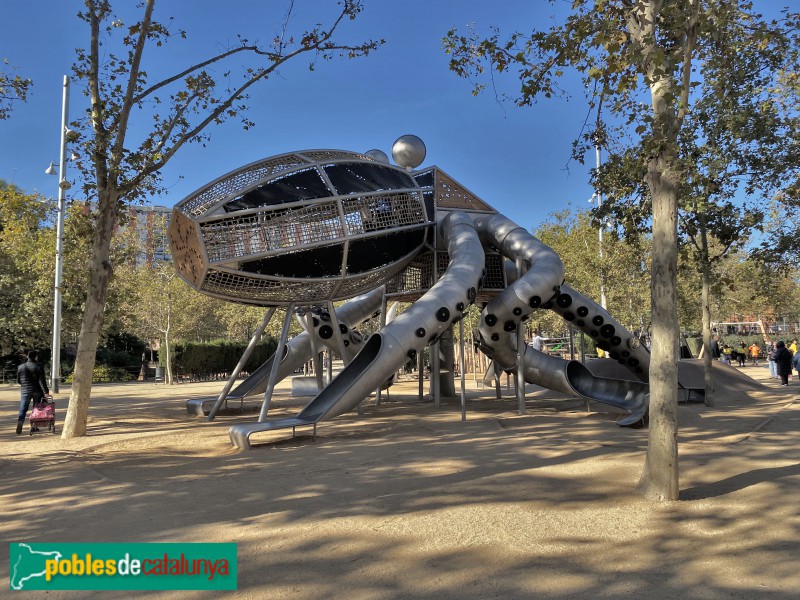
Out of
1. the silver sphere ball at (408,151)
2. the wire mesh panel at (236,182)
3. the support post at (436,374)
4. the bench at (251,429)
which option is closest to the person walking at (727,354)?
the support post at (436,374)

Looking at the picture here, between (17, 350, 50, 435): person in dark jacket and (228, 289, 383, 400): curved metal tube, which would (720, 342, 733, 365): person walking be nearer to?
(228, 289, 383, 400): curved metal tube

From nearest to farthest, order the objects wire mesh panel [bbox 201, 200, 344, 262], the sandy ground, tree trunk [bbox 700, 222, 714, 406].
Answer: the sandy ground < wire mesh panel [bbox 201, 200, 344, 262] < tree trunk [bbox 700, 222, 714, 406]

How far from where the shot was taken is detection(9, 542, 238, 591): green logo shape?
13.4ft

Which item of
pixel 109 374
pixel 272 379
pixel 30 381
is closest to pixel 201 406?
pixel 30 381

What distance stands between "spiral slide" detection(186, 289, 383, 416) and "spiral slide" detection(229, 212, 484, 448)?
Answer: 3.07 metres

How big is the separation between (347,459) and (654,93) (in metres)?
5.77

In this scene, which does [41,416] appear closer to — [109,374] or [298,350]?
[298,350]

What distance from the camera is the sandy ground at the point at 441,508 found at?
13.1ft

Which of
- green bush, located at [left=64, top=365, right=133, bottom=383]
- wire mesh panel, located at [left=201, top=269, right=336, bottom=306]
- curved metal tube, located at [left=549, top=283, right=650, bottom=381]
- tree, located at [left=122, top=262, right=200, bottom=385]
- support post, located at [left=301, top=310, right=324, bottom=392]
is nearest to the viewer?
wire mesh panel, located at [left=201, top=269, right=336, bottom=306]

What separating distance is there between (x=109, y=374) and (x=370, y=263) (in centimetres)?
2777

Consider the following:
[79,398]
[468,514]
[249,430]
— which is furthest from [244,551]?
[79,398]

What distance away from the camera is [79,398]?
1105 centimetres

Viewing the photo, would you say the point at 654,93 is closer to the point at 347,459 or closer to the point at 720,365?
the point at 347,459

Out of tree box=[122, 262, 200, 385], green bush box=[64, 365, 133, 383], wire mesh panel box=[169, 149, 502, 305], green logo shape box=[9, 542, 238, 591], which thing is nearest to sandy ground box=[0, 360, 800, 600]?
green logo shape box=[9, 542, 238, 591]
